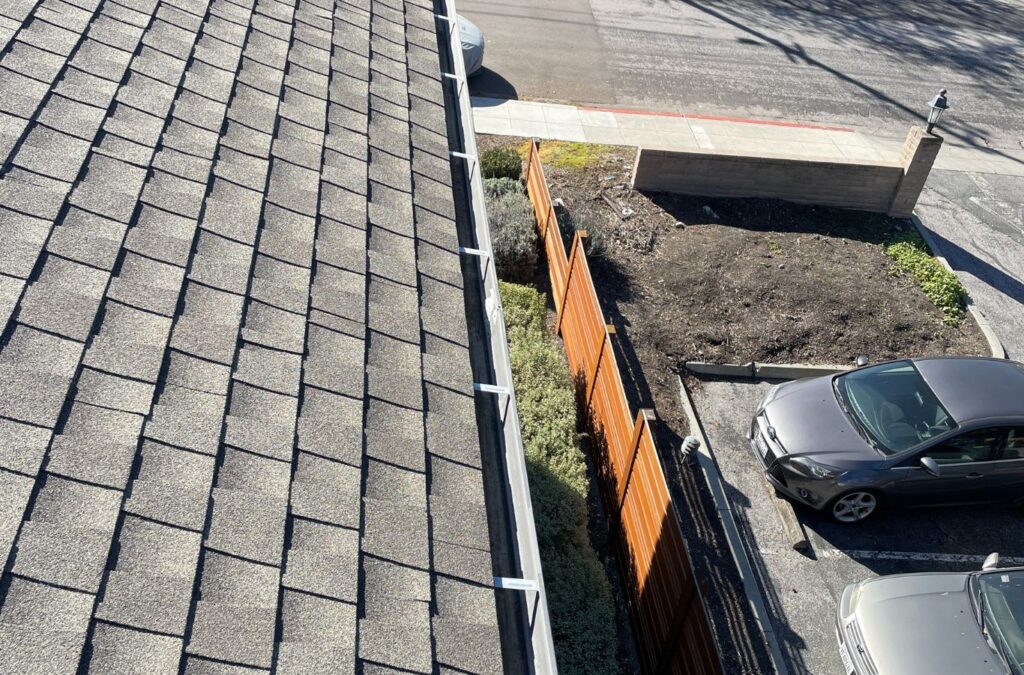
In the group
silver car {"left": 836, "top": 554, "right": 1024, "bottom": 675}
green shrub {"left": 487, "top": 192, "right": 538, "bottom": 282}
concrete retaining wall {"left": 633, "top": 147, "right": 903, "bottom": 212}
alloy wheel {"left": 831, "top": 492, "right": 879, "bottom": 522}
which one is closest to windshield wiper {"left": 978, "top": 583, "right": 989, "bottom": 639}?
silver car {"left": 836, "top": 554, "right": 1024, "bottom": 675}

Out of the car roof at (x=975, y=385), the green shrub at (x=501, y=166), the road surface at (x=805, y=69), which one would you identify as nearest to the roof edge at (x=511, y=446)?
the car roof at (x=975, y=385)

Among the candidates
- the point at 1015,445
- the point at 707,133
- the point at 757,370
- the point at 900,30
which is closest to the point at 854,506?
the point at 1015,445

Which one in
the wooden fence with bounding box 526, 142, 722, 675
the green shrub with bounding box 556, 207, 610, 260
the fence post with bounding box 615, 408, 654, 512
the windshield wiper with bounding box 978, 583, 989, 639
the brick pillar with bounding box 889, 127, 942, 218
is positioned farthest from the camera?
the brick pillar with bounding box 889, 127, 942, 218

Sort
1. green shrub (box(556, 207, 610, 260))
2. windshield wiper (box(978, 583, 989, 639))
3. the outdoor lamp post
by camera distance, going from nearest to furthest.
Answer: windshield wiper (box(978, 583, 989, 639))
green shrub (box(556, 207, 610, 260))
the outdoor lamp post

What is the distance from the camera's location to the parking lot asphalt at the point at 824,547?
8.83 meters

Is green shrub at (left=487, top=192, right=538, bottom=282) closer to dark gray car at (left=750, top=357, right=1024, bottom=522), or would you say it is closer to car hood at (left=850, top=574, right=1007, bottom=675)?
dark gray car at (left=750, top=357, right=1024, bottom=522)

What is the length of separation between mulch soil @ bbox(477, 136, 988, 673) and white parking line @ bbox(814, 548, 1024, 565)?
1310 millimetres

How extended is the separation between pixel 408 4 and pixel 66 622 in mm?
7819

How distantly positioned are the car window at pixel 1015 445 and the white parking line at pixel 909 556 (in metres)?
1.17

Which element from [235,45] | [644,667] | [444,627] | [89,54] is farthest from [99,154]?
[644,667]

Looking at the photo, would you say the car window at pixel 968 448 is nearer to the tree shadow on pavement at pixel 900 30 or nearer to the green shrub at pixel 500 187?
the green shrub at pixel 500 187

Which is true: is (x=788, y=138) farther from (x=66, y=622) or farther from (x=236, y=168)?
(x=66, y=622)

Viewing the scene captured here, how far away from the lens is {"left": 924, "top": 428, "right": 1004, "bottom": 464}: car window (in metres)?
9.55

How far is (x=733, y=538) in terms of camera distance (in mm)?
9594
